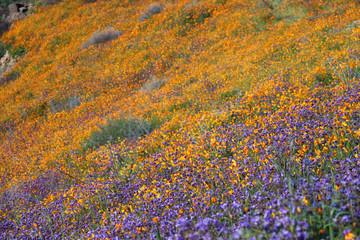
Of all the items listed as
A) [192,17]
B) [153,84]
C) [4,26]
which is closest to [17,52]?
[4,26]

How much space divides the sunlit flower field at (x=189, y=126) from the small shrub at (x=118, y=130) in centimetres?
4

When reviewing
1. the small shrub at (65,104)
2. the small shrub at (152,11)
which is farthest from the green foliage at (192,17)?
the small shrub at (65,104)

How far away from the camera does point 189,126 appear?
546 cm

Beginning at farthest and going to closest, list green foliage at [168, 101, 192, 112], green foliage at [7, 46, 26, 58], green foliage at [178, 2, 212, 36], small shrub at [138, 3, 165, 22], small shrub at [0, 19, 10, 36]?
small shrub at [0, 19, 10, 36] < green foliage at [7, 46, 26, 58] < small shrub at [138, 3, 165, 22] < green foliage at [178, 2, 212, 36] < green foliage at [168, 101, 192, 112]

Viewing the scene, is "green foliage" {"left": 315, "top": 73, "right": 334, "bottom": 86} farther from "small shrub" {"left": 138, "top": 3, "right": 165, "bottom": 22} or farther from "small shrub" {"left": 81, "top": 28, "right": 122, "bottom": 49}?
"small shrub" {"left": 81, "top": 28, "right": 122, "bottom": 49}

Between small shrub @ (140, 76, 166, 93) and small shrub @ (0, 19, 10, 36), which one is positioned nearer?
small shrub @ (140, 76, 166, 93)

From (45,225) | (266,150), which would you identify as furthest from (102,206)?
(266,150)

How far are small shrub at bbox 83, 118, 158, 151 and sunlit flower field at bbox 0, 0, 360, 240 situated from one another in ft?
0.14

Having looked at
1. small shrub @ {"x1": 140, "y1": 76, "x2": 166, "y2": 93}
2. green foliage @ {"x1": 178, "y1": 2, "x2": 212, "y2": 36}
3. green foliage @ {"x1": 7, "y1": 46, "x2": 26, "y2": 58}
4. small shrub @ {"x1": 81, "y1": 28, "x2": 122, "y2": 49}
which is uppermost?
green foliage @ {"x1": 7, "y1": 46, "x2": 26, "y2": 58}

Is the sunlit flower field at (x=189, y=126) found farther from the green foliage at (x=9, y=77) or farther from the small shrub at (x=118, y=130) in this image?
the green foliage at (x=9, y=77)

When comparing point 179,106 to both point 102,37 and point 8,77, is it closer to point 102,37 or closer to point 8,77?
point 102,37

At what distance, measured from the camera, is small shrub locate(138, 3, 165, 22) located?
58.5ft

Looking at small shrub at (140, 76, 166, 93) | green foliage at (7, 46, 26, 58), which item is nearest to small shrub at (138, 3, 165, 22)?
small shrub at (140, 76, 166, 93)

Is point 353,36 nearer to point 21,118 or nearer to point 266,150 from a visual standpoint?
point 266,150
